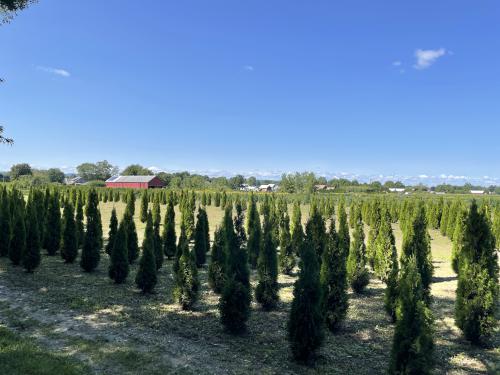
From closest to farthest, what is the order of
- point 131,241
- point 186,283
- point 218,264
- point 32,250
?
point 186,283 < point 218,264 < point 32,250 < point 131,241

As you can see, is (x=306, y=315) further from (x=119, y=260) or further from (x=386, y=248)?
(x=119, y=260)

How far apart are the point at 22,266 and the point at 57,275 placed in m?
2.29

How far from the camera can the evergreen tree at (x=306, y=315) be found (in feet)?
23.6

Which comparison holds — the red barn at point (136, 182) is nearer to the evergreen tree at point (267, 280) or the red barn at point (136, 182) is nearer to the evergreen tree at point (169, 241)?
the evergreen tree at point (169, 241)

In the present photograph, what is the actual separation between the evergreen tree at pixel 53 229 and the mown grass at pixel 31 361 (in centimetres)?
1115

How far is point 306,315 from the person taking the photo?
23.8 ft

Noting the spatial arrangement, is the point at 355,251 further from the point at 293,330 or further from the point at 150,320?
the point at 150,320

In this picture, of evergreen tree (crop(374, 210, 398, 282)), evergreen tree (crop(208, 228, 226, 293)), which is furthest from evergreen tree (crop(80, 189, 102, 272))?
evergreen tree (crop(374, 210, 398, 282))

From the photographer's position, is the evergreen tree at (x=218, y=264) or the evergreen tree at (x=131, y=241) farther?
the evergreen tree at (x=131, y=241)

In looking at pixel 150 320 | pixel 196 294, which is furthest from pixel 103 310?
pixel 196 294

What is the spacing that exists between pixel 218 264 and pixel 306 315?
5086 millimetres

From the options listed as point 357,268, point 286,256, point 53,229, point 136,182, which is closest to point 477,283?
point 357,268

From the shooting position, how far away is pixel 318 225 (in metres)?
10.3

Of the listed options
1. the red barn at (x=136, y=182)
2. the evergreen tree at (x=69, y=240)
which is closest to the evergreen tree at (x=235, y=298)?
the evergreen tree at (x=69, y=240)
